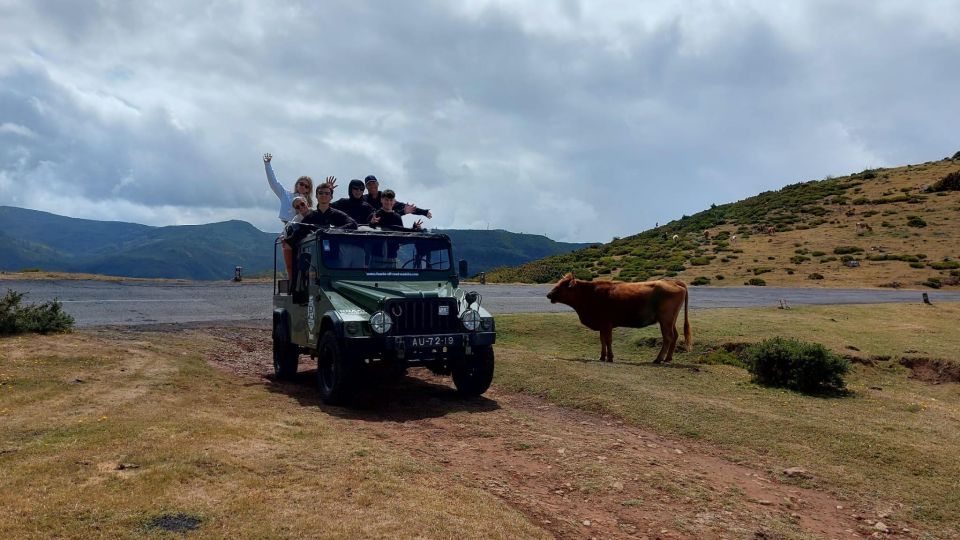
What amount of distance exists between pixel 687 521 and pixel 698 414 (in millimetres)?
3723

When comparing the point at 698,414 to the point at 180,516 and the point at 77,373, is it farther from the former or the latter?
the point at 77,373

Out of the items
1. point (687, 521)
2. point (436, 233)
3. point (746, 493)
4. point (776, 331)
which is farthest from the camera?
point (776, 331)

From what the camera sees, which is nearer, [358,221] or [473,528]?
[473,528]

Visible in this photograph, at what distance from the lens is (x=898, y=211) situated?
185 feet

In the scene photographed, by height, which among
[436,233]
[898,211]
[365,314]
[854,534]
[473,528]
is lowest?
[854,534]

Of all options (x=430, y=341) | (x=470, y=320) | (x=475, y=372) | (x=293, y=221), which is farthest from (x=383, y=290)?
(x=293, y=221)

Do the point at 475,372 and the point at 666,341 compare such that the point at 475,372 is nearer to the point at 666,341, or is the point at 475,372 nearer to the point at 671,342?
the point at 666,341

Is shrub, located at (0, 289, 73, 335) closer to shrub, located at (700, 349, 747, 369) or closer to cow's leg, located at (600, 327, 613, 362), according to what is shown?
cow's leg, located at (600, 327, 613, 362)

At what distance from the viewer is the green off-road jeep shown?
8.93m

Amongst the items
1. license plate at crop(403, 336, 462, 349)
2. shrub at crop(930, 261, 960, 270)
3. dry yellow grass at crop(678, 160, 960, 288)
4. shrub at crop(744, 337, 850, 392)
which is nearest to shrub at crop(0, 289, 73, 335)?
license plate at crop(403, 336, 462, 349)

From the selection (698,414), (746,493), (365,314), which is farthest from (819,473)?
(365,314)

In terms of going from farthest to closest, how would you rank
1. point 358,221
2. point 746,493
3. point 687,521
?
point 358,221, point 746,493, point 687,521

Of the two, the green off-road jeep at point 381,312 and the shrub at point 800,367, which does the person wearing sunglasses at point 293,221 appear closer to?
the green off-road jeep at point 381,312

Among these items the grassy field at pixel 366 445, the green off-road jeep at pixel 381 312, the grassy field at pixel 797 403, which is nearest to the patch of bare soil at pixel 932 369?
the grassy field at pixel 797 403
